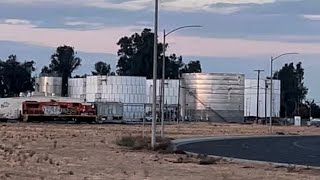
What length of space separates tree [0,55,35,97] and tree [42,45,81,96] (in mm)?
15637

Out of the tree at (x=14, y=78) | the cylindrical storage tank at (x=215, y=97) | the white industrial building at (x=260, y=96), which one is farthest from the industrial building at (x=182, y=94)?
the tree at (x=14, y=78)

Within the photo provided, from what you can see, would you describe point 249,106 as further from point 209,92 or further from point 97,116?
point 97,116

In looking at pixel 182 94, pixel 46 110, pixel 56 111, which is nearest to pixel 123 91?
pixel 182 94

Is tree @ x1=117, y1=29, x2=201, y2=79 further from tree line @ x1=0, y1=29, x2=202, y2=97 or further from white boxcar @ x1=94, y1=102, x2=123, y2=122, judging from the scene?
white boxcar @ x1=94, y1=102, x2=123, y2=122

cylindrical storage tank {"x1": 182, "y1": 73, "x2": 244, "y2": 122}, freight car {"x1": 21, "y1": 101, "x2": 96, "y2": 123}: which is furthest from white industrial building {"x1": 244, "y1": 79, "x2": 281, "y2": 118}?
freight car {"x1": 21, "y1": 101, "x2": 96, "y2": 123}

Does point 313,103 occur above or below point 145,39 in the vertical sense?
below

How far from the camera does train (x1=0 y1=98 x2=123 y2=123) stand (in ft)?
354

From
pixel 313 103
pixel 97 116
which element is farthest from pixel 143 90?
pixel 313 103

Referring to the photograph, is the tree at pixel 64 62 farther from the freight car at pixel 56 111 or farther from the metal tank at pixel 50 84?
the freight car at pixel 56 111

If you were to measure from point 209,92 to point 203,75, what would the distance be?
3.62m

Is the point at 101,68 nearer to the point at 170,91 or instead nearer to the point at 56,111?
the point at 170,91

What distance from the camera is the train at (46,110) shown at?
10788cm

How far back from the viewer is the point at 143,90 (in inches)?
5507

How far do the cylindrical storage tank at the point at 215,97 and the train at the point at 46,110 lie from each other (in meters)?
35.6
